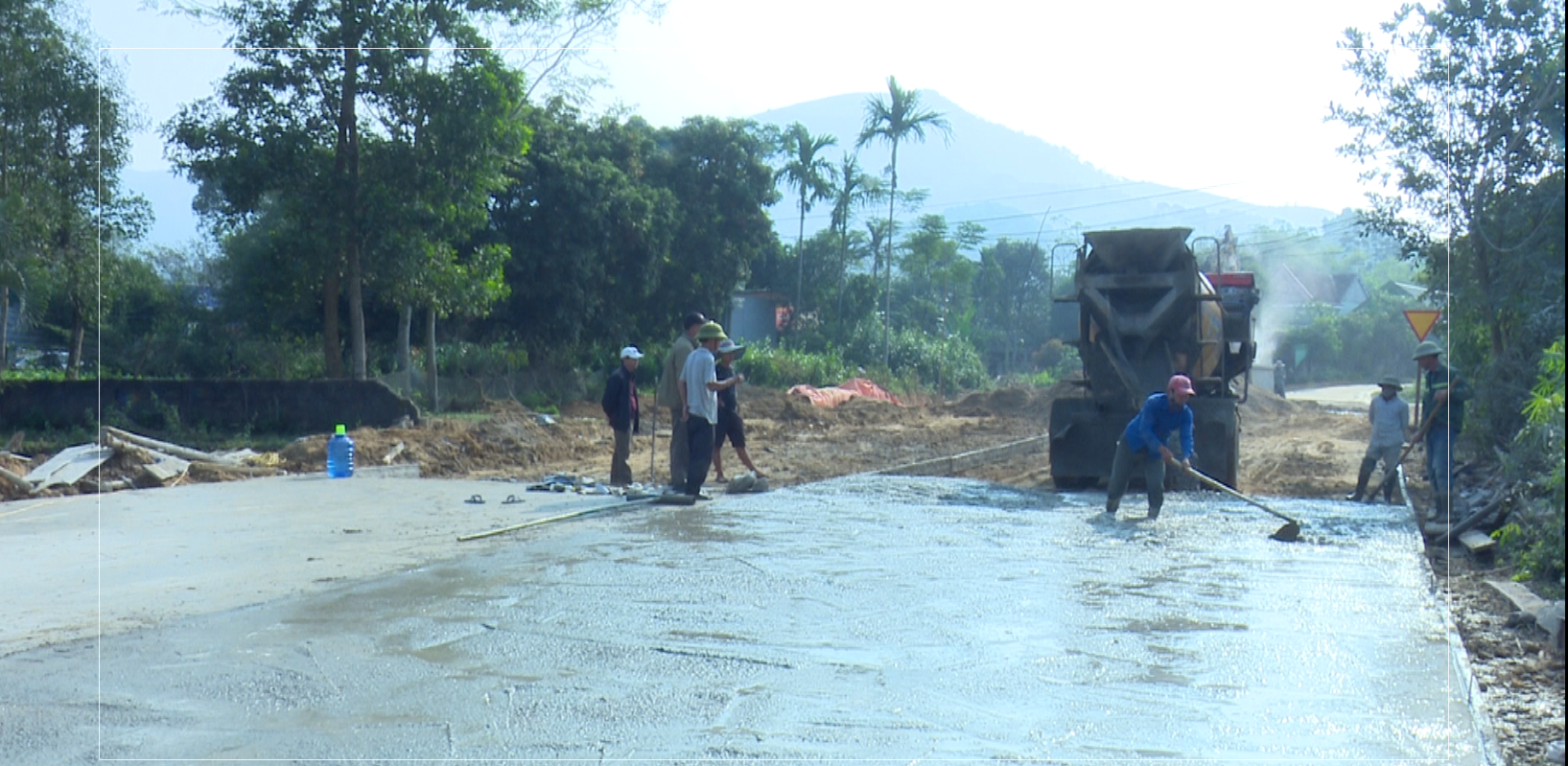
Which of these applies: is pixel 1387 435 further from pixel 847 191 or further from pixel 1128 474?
pixel 847 191

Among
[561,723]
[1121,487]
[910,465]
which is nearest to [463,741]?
[561,723]

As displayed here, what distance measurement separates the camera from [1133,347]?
14.3 metres

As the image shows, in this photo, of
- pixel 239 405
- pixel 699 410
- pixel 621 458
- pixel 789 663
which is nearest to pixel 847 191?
pixel 239 405

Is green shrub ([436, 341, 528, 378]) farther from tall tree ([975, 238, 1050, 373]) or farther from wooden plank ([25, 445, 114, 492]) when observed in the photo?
tall tree ([975, 238, 1050, 373])

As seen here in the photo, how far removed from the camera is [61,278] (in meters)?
21.0

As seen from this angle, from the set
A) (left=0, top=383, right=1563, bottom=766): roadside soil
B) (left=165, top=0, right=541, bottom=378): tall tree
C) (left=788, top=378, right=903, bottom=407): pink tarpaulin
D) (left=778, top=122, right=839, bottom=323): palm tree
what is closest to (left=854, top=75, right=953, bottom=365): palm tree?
(left=788, top=378, right=903, bottom=407): pink tarpaulin

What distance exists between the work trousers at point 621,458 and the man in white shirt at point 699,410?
4.88 ft

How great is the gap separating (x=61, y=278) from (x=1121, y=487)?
695 inches

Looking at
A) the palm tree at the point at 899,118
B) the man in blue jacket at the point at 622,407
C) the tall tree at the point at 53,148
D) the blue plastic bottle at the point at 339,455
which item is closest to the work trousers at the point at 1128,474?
the man in blue jacket at the point at 622,407

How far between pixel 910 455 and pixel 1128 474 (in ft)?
24.3

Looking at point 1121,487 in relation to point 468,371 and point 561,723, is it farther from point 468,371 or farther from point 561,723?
point 468,371

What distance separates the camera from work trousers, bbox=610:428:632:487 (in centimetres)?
1327

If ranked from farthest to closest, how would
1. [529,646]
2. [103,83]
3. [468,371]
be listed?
1. [468,371]
2. [103,83]
3. [529,646]

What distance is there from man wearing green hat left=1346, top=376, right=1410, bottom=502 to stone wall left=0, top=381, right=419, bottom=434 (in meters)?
12.2
